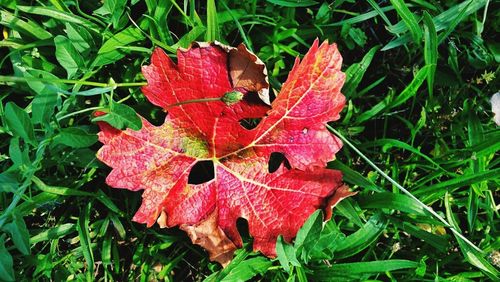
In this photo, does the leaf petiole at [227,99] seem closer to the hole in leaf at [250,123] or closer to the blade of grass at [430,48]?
the hole in leaf at [250,123]

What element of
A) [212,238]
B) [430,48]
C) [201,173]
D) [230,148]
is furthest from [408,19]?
[212,238]

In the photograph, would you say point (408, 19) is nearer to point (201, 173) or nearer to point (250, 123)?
point (250, 123)

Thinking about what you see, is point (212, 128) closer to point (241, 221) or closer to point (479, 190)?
point (241, 221)

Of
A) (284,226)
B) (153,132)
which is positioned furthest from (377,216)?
(153,132)

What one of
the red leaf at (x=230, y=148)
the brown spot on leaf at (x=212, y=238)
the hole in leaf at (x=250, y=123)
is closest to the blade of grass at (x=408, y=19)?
the red leaf at (x=230, y=148)

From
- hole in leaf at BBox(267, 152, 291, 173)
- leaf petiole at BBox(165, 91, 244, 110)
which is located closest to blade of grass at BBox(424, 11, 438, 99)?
hole in leaf at BBox(267, 152, 291, 173)
